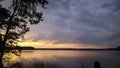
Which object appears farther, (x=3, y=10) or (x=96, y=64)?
(x=3, y=10)

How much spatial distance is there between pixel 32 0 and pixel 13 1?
6.00 feet

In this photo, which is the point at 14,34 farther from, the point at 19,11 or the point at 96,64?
the point at 96,64

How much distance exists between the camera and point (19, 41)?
24188 mm

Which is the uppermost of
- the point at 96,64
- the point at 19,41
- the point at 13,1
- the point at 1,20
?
the point at 13,1

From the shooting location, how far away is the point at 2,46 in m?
23.0

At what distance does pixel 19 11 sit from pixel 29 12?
1097mm

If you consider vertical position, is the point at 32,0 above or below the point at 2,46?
above

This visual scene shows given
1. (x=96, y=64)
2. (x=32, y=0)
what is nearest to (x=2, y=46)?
(x=32, y=0)

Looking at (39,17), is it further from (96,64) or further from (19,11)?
(96,64)

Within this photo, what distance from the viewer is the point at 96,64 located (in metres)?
17.6

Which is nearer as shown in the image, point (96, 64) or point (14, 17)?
→ point (96, 64)

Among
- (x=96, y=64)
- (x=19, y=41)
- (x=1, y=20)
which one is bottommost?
(x=96, y=64)

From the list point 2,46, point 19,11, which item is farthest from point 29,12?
point 2,46

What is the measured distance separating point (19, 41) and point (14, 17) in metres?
2.44
